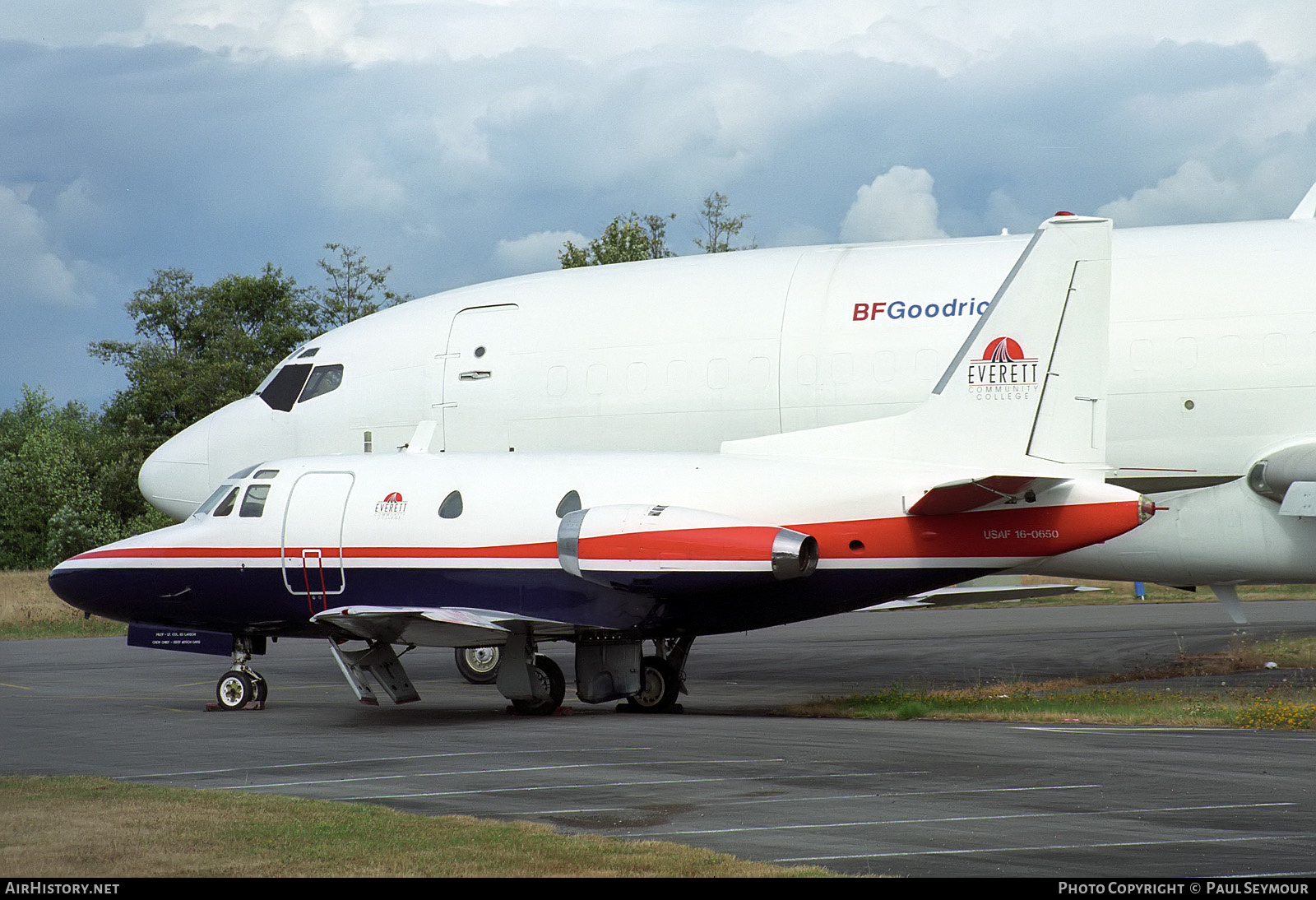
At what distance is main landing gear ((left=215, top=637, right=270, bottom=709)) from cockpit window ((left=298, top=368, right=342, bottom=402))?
177 inches

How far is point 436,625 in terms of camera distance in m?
17.2

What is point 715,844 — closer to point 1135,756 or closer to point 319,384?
point 1135,756

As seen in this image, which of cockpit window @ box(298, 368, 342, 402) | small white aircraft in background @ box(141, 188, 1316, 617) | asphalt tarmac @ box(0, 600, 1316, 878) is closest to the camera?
asphalt tarmac @ box(0, 600, 1316, 878)

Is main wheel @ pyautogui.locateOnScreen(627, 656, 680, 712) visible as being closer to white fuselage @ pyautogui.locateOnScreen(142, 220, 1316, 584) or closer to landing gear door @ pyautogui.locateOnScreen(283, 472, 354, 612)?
white fuselage @ pyautogui.locateOnScreen(142, 220, 1316, 584)

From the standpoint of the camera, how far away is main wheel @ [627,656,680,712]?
18.9 meters

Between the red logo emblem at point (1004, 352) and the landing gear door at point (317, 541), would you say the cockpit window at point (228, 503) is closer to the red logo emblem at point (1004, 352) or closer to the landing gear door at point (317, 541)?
the landing gear door at point (317, 541)

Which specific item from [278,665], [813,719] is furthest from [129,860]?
[278,665]

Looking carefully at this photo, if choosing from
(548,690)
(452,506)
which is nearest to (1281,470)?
(548,690)

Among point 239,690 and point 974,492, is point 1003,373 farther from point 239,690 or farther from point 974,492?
point 239,690

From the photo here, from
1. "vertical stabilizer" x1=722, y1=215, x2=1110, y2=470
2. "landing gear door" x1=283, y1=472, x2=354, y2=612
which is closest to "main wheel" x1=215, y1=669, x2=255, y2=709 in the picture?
"landing gear door" x1=283, y1=472, x2=354, y2=612

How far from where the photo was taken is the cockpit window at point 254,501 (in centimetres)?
1906

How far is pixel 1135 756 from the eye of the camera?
13094mm

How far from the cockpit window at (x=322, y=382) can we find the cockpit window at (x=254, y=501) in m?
3.40

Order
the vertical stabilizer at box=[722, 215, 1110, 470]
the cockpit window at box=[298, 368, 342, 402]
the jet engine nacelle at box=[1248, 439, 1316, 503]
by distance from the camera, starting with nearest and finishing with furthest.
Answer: the vertical stabilizer at box=[722, 215, 1110, 470], the jet engine nacelle at box=[1248, 439, 1316, 503], the cockpit window at box=[298, 368, 342, 402]
